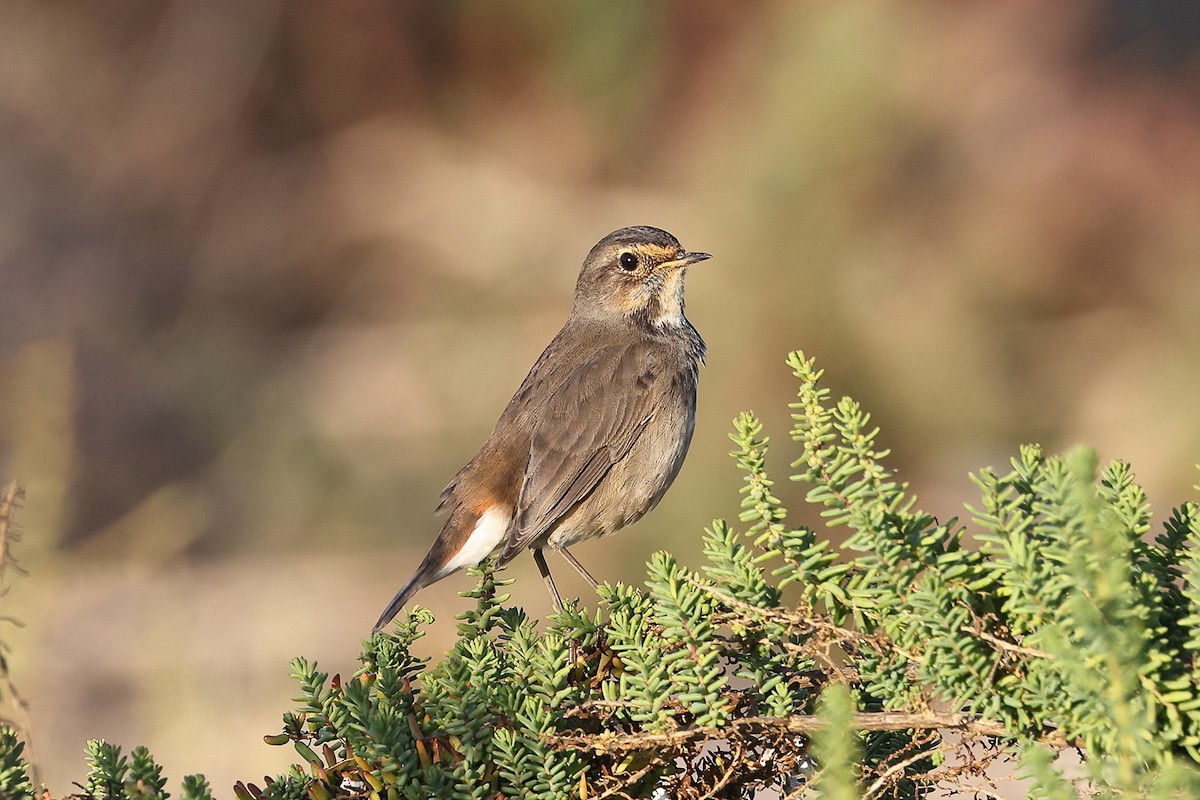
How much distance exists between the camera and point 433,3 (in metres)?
10.1

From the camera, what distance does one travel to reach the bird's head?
17.7 ft

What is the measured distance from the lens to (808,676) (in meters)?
2.40

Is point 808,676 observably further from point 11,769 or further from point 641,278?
point 641,278

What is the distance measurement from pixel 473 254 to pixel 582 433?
17.3 feet

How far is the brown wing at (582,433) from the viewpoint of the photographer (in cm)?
472

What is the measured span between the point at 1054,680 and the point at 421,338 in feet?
25.5

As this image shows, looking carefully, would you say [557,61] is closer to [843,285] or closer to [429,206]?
[429,206]

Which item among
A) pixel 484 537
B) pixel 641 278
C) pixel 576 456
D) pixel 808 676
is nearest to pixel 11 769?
pixel 808 676

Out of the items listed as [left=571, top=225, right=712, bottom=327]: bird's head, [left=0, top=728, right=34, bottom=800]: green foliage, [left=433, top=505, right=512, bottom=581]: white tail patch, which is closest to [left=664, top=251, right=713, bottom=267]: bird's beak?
[left=571, top=225, right=712, bottom=327]: bird's head

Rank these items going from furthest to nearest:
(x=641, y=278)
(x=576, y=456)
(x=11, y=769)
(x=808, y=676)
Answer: (x=641, y=278) < (x=576, y=456) < (x=808, y=676) < (x=11, y=769)

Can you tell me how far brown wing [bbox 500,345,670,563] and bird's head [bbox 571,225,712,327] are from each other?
15.2 inches

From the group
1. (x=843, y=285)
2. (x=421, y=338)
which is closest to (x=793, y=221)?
(x=843, y=285)

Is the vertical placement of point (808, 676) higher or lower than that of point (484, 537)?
lower

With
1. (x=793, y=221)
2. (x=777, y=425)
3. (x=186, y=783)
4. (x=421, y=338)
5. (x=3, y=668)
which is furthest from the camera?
(x=421, y=338)
